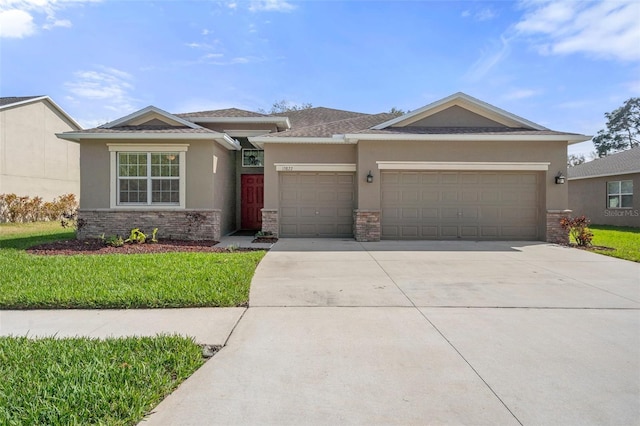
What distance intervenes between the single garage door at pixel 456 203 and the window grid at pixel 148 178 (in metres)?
7.03

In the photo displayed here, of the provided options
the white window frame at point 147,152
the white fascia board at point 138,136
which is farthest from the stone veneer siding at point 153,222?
the white fascia board at point 138,136

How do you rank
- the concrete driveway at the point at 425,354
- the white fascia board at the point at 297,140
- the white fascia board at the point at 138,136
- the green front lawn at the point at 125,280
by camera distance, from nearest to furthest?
the concrete driveway at the point at 425,354
the green front lawn at the point at 125,280
the white fascia board at the point at 138,136
the white fascia board at the point at 297,140

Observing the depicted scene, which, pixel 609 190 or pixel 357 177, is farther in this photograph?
pixel 609 190

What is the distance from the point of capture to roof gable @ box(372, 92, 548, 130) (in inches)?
487

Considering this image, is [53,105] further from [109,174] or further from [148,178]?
[148,178]

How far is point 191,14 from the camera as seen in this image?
965cm

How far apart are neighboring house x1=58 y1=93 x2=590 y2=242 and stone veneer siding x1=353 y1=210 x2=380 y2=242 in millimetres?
32

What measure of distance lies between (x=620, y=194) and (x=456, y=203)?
13.2 m

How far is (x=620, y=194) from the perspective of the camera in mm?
19062

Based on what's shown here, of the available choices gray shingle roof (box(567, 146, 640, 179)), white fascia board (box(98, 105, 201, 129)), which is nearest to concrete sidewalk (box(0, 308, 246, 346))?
white fascia board (box(98, 105, 201, 129))

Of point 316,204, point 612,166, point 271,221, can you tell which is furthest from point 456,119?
point 612,166

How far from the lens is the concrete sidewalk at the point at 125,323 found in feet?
13.6

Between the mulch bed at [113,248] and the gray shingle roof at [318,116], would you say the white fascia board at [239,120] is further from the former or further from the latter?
the mulch bed at [113,248]

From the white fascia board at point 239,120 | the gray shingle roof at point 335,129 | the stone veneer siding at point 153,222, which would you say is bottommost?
the stone veneer siding at point 153,222
